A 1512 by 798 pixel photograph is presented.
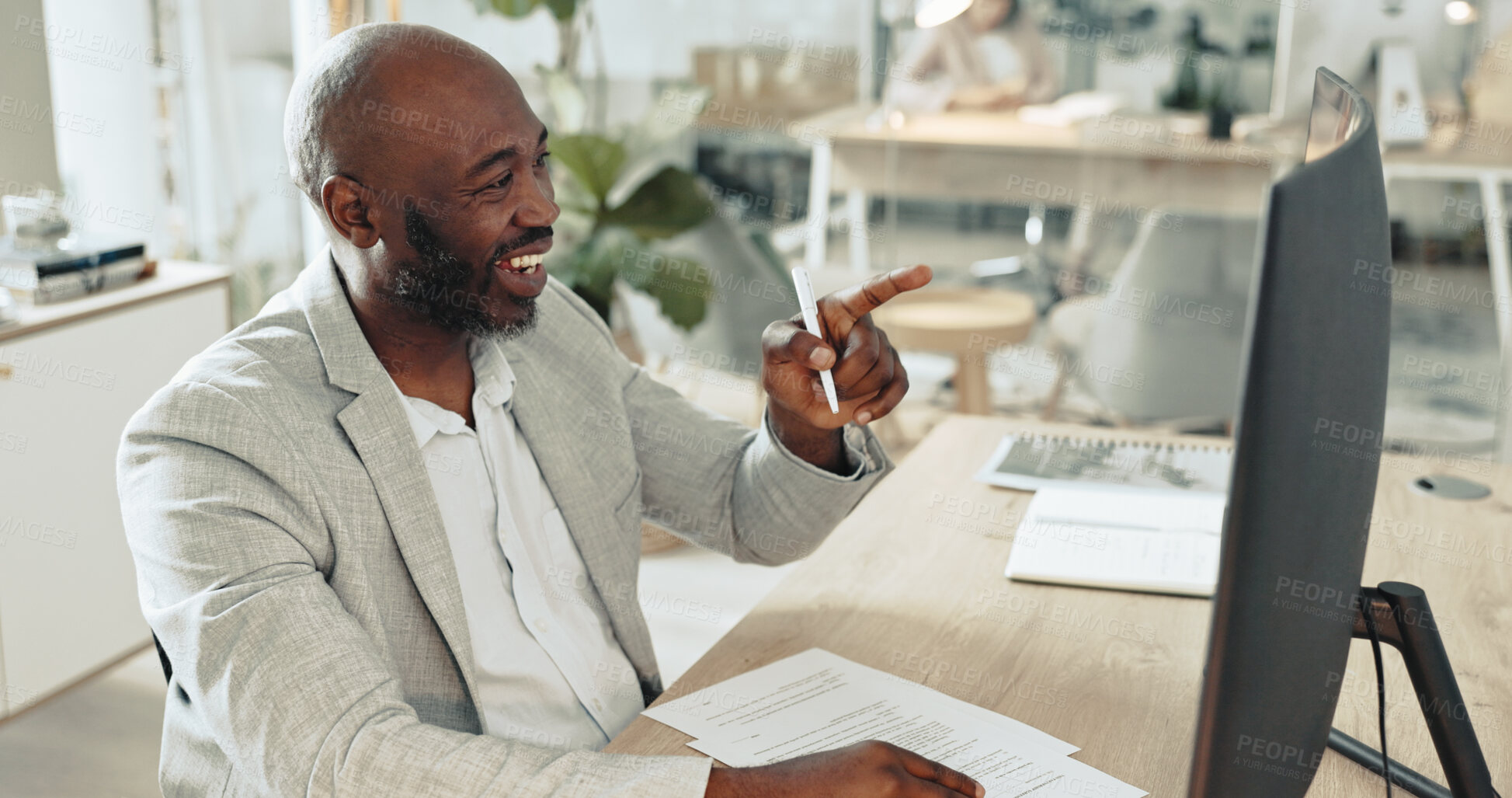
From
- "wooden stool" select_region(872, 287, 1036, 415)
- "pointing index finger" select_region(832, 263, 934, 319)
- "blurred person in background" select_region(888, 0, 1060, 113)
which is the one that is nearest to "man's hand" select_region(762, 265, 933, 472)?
"pointing index finger" select_region(832, 263, 934, 319)

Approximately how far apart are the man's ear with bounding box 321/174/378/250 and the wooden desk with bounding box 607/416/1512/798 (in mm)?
540

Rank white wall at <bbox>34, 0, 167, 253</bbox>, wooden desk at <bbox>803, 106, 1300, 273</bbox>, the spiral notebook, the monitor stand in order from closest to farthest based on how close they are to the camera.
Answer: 1. the monitor stand
2. the spiral notebook
3. white wall at <bbox>34, 0, 167, 253</bbox>
4. wooden desk at <bbox>803, 106, 1300, 273</bbox>

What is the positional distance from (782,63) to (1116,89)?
3.25 ft

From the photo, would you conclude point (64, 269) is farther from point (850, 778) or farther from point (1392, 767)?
point (1392, 767)

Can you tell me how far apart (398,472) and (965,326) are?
8.66ft

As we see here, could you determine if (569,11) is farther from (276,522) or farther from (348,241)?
(276,522)

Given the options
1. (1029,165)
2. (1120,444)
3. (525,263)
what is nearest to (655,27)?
(1029,165)

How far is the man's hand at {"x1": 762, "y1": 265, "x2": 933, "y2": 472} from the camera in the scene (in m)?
1.17

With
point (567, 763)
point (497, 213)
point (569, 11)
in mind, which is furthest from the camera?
point (569, 11)

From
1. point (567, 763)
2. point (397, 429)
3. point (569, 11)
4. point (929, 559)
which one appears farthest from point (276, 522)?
point (569, 11)

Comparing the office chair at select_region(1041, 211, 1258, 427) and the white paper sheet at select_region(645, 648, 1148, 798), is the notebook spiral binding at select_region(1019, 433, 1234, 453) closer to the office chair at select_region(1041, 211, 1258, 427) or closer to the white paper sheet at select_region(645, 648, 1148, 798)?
the white paper sheet at select_region(645, 648, 1148, 798)

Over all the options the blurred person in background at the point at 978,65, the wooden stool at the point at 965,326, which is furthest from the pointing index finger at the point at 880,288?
the blurred person in background at the point at 978,65

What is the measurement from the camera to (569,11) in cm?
325

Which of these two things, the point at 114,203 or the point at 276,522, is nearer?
the point at 276,522
